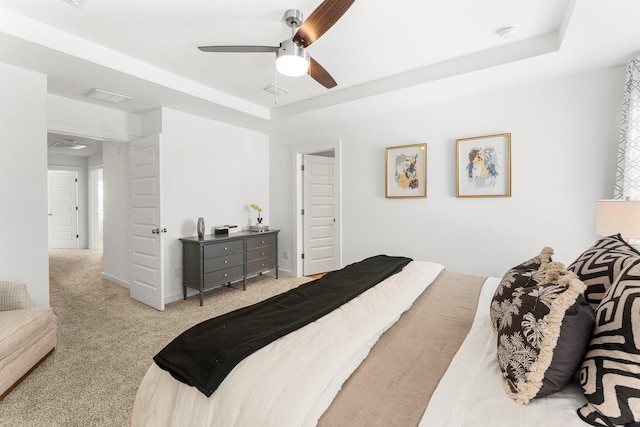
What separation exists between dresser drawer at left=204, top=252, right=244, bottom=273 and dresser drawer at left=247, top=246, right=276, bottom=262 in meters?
0.17

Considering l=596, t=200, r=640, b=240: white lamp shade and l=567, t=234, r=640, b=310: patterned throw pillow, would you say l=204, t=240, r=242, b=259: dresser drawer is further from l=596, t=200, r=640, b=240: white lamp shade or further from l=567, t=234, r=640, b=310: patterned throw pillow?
l=596, t=200, r=640, b=240: white lamp shade

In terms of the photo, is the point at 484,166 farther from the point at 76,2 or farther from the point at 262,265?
the point at 76,2

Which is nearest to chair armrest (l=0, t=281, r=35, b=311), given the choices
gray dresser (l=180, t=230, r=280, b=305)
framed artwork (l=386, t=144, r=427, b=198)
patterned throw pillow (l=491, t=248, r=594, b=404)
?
gray dresser (l=180, t=230, r=280, b=305)

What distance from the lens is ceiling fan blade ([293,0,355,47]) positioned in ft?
4.94

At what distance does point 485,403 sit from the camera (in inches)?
32.7

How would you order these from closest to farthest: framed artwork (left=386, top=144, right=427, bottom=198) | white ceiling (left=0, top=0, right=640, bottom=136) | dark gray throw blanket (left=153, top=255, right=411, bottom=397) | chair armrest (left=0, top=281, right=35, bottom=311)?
1. dark gray throw blanket (left=153, top=255, right=411, bottom=397)
2. white ceiling (left=0, top=0, right=640, bottom=136)
3. chair armrest (left=0, top=281, right=35, bottom=311)
4. framed artwork (left=386, top=144, right=427, bottom=198)

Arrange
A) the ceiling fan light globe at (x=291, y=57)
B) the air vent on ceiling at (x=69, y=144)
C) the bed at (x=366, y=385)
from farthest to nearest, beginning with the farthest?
the air vent on ceiling at (x=69, y=144)
the ceiling fan light globe at (x=291, y=57)
the bed at (x=366, y=385)

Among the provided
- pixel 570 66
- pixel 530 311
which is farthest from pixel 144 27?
pixel 570 66

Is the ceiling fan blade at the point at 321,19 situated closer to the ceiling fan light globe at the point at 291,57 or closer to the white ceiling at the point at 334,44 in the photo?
the ceiling fan light globe at the point at 291,57

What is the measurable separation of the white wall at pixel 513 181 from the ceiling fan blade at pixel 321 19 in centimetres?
Answer: 217

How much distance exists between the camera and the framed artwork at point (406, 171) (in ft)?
11.6

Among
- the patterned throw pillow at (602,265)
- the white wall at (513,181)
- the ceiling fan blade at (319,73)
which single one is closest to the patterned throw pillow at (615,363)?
the patterned throw pillow at (602,265)

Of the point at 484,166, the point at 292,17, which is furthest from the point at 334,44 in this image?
the point at 484,166

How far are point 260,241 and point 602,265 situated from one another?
12.6 ft
